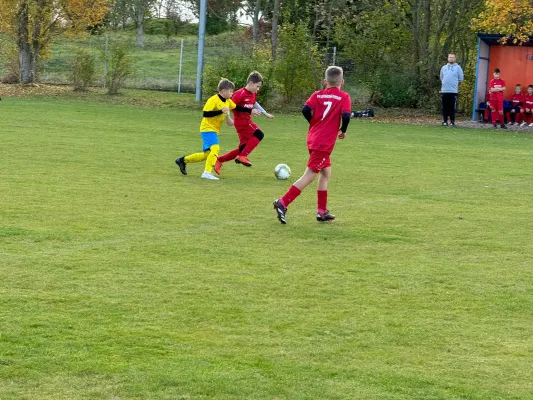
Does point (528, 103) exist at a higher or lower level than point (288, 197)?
higher

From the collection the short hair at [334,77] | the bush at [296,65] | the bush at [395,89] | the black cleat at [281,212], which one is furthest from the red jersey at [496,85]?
the black cleat at [281,212]

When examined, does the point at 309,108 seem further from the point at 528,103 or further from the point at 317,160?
the point at 528,103

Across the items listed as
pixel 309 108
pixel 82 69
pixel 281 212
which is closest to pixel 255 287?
pixel 281 212

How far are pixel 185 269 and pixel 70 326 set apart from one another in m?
1.85

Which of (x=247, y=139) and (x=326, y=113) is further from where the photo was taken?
(x=247, y=139)

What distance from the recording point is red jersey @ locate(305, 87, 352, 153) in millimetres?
10203

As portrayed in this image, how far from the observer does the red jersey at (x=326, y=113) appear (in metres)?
10.2

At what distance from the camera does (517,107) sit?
1114 inches

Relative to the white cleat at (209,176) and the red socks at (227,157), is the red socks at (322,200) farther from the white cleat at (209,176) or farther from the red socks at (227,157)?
the red socks at (227,157)

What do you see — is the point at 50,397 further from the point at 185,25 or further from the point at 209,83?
the point at 185,25

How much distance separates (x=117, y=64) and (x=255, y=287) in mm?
27266

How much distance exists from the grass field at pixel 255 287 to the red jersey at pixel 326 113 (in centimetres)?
86

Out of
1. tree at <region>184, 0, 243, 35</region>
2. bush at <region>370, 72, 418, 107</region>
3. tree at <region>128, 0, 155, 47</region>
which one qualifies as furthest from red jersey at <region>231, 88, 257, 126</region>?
tree at <region>128, 0, 155, 47</region>

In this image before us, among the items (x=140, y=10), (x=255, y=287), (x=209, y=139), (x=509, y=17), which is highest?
(x=140, y=10)
